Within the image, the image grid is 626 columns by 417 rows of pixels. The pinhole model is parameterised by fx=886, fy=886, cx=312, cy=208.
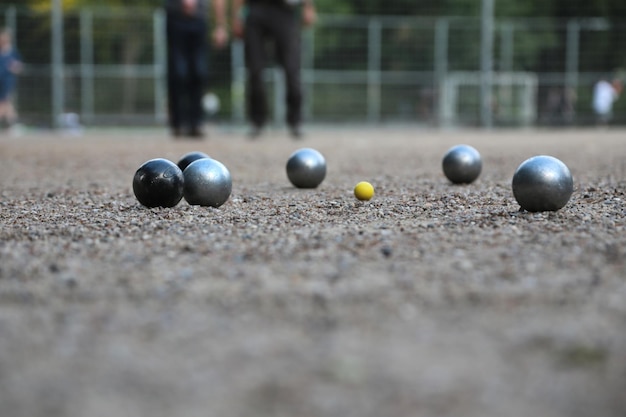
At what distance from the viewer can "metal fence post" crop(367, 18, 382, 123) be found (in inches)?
898

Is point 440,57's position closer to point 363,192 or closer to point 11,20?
point 11,20

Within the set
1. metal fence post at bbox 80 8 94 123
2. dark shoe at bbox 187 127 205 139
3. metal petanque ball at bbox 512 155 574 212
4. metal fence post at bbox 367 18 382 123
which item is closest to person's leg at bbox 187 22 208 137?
dark shoe at bbox 187 127 205 139

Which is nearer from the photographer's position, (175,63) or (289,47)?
(175,63)

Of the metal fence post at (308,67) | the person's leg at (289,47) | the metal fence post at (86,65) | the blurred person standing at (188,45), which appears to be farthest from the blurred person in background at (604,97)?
the blurred person standing at (188,45)

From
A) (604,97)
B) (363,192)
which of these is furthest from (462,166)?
(604,97)

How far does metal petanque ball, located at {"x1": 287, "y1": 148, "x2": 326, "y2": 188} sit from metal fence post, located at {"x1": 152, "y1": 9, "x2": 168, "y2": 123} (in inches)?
609

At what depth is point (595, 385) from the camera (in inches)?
83.7

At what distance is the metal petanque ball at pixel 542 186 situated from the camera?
4.50 meters

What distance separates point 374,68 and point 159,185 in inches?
727

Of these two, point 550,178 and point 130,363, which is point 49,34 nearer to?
point 550,178

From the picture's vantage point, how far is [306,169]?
629 cm

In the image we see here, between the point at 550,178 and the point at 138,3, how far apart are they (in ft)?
90.6

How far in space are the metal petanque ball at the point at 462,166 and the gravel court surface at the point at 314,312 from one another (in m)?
1.64

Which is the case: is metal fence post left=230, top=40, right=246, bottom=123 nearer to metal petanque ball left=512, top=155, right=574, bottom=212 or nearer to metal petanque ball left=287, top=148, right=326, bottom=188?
metal petanque ball left=287, top=148, right=326, bottom=188
